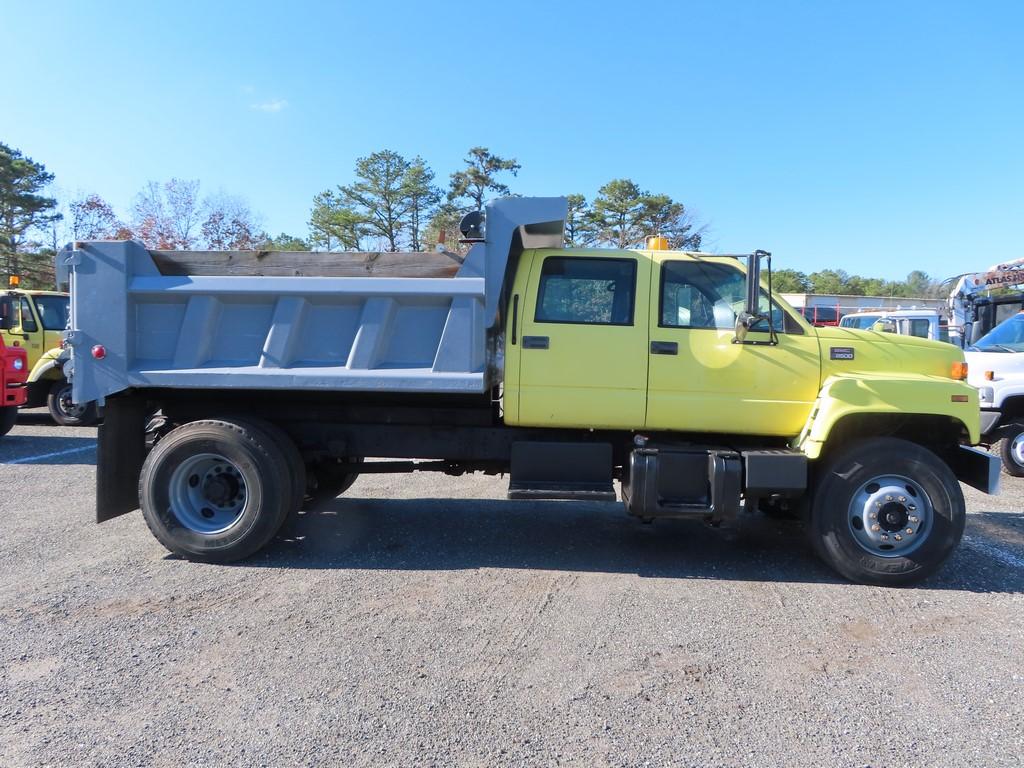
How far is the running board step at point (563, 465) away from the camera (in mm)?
4883

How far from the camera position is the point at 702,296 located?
15.9ft

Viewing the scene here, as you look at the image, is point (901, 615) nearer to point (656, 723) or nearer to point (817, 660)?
point (817, 660)

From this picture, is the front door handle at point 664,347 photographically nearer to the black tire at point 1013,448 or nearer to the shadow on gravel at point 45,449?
the black tire at point 1013,448

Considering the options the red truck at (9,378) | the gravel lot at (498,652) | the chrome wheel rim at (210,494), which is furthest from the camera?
the red truck at (9,378)

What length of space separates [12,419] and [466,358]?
898cm

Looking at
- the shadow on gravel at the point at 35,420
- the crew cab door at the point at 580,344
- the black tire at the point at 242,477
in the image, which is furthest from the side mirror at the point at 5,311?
the crew cab door at the point at 580,344

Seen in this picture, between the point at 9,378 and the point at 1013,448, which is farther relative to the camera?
the point at 9,378

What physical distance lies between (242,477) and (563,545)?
2.56 metres

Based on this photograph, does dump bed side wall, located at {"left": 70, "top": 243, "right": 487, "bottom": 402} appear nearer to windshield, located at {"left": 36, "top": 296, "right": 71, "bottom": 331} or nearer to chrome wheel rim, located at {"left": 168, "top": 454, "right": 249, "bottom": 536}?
chrome wheel rim, located at {"left": 168, "top": 454, "right": 249, "bottom": 536}

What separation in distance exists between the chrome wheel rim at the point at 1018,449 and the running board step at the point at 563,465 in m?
6.56

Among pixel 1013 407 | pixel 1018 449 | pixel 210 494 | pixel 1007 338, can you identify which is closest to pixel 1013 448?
pixel 1018 449

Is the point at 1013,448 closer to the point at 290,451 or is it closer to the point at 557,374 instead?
the point at 557,374

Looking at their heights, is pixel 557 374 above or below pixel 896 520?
above

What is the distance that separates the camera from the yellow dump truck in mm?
4582
